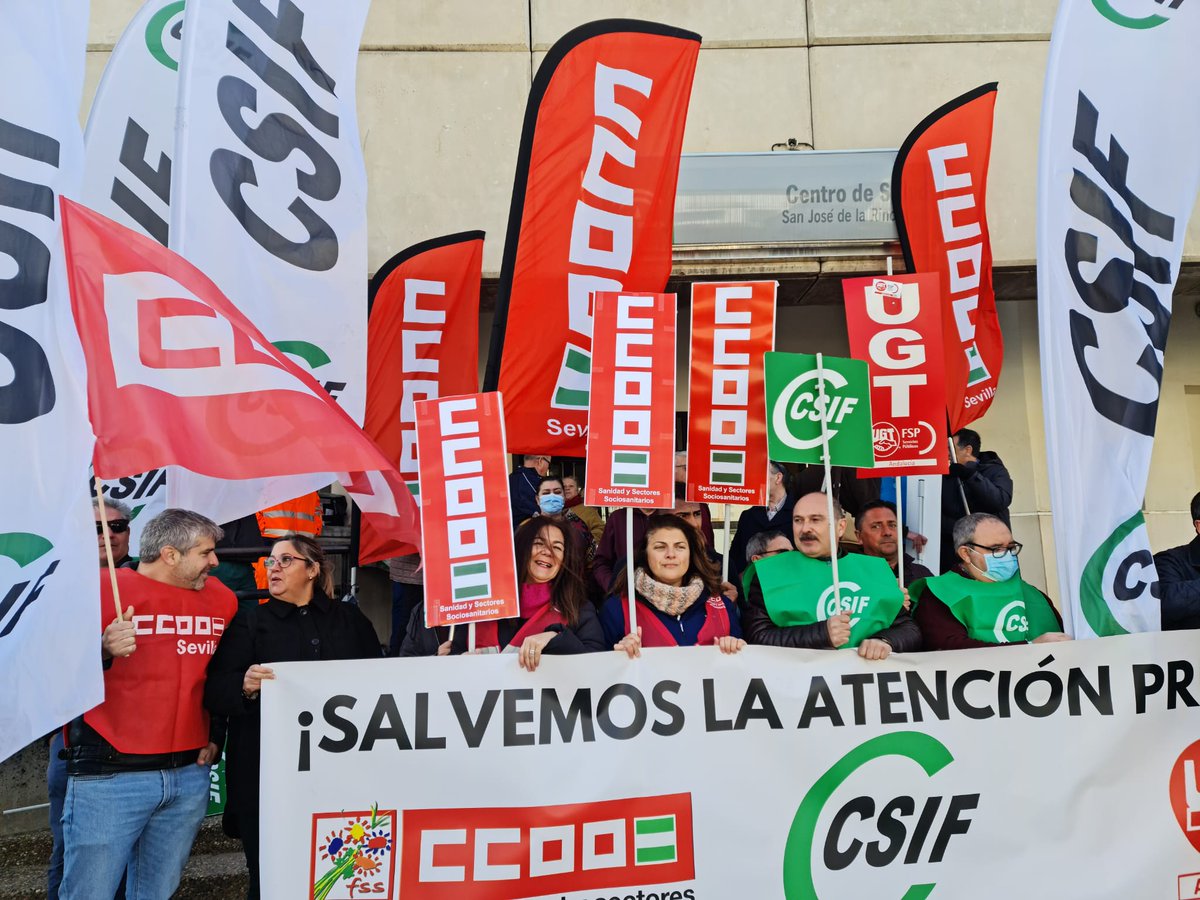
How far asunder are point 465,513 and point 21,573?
5.11 ft

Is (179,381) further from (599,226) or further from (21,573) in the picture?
(599,226)

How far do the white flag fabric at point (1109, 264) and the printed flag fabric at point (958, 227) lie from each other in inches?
83.5

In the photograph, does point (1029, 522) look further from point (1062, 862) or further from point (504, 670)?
point (504, 670)

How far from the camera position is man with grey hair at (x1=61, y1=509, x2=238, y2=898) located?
12.7 ft

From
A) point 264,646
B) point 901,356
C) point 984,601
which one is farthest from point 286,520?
point 984,601

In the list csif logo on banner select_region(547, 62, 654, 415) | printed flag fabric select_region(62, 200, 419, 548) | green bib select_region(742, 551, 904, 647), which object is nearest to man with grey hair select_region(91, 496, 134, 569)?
printed flag fabric select_region(62, 200, 419, 548)

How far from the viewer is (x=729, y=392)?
17.1 feet

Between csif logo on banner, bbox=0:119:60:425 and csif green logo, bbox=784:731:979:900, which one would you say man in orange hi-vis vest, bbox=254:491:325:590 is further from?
csif green logo, bbox=784:731:979:900

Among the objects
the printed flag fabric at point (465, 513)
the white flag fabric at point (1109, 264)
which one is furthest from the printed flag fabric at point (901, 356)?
the printed flag fabric at point (465, 513)

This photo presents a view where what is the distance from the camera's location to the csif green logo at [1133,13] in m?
4.95

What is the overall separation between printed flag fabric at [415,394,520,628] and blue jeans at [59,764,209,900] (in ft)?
3.86

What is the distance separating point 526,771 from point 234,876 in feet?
7.19

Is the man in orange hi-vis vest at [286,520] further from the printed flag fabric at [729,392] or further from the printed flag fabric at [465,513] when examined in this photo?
the printed flag fabric at [729,392]

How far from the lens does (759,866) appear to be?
3.90 metres
